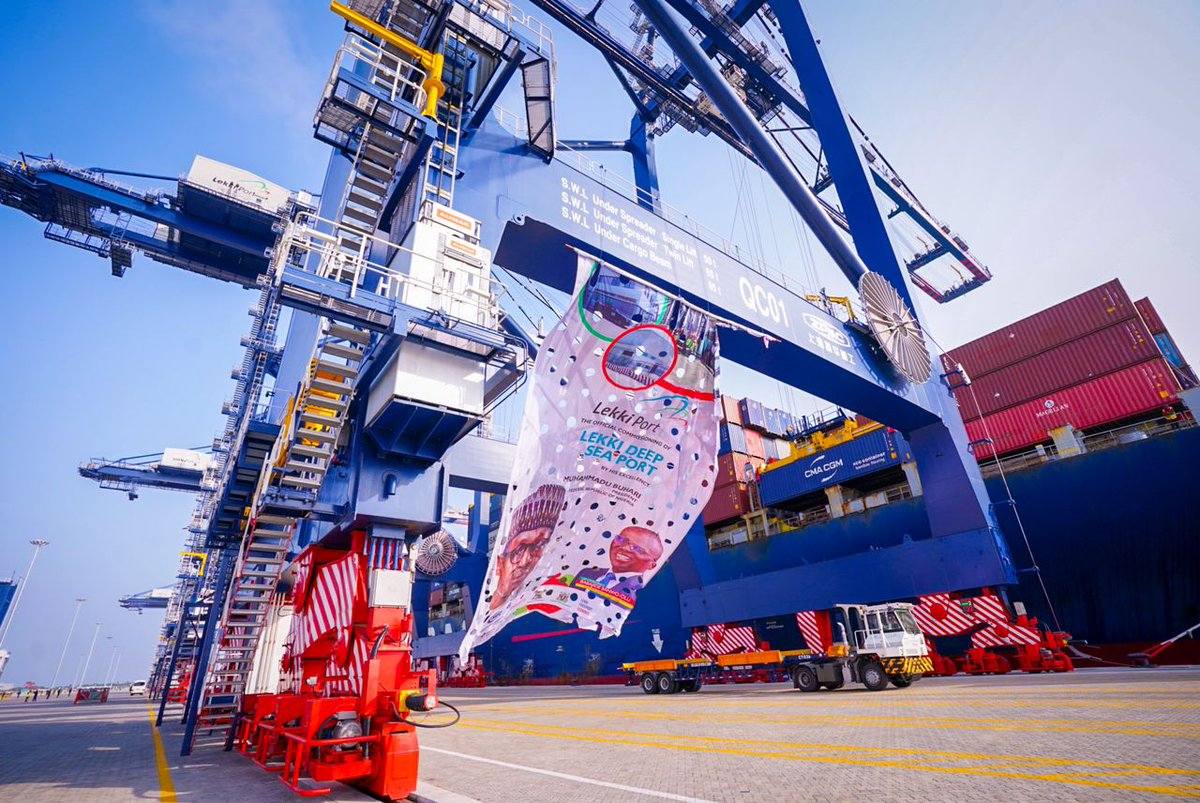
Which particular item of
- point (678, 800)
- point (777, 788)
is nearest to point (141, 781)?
point (678, 800)

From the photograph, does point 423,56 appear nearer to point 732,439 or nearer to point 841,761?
point 841,761

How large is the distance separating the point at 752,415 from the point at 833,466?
744cm

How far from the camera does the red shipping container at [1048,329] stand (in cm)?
1817

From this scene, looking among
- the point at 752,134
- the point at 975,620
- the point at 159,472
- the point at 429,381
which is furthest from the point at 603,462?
the point at 159,472

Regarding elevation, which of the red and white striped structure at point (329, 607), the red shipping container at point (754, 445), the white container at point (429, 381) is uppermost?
the red shipping container at point (754, 445)

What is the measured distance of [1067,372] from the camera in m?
18.2

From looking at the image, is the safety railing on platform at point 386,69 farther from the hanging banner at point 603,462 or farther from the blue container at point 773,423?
the blue container at point 773,423

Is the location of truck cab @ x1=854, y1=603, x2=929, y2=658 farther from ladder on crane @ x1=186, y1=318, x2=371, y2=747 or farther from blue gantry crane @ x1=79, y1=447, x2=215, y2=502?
blue gantry crane @ x1=79, y1=447, x2=215, y2=502

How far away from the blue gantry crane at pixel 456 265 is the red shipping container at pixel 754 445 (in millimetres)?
8701

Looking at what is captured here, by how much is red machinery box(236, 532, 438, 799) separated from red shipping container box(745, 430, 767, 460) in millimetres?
21796

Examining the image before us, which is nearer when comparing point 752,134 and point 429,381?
point 429,381

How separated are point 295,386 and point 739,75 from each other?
17.5 m

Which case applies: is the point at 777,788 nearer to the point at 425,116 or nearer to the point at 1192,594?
the point at 425,116

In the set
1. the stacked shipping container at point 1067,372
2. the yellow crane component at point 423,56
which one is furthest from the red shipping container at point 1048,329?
the yellow crane component at point 423,56
